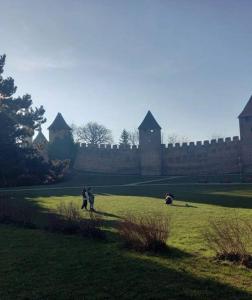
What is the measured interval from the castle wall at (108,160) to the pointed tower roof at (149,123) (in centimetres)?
324

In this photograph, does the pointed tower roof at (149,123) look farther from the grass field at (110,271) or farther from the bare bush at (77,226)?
the grass field at (110,271)

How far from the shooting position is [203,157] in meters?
51.2

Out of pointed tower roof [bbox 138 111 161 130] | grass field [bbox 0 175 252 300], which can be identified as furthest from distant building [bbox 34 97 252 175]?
grass field [bbox 0 175 252 300]

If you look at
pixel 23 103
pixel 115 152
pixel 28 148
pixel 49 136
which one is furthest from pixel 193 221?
pixel 49 136

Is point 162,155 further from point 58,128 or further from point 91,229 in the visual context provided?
point 91,229

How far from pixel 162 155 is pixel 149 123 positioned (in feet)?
15.9

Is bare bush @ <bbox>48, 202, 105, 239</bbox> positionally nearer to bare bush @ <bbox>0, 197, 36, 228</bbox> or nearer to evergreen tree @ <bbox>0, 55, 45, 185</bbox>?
bare bush @ <bbox>0, 197, 36, 228</bbox>

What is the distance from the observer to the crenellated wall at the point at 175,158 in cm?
4991

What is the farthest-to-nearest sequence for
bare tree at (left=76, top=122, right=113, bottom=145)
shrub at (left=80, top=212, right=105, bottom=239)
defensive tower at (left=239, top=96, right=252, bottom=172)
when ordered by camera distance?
bare tree at (left=76, top=122, right=113, bottom=145) → defensive tower at (left=239, top=96, right=252, bottom=172) → shrub at (left=80, top=212, right=105, bottom=239)

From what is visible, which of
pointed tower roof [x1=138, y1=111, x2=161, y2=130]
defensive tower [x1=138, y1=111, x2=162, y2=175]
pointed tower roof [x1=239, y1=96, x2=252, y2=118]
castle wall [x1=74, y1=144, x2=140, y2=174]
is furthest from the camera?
castle wall [x1=74, y1=144, x2=140, y2=174]

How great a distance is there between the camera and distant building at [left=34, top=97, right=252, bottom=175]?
1937 inches

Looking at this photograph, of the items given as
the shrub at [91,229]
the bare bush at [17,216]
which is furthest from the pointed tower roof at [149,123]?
the shrub at [91,229]

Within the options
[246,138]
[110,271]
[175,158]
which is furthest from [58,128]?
[110,271]

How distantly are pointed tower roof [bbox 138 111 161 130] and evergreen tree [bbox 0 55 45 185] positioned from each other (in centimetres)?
2380
